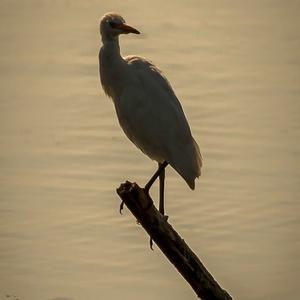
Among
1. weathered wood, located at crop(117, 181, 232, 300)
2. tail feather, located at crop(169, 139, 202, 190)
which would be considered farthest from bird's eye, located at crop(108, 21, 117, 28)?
weathered wood, located at crop(117, 181, 232, 300)

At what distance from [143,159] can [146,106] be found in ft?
10.5

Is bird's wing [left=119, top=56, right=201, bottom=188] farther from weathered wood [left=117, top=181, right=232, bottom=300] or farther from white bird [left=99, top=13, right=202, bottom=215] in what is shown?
weathered wood [left=117, top=181, right=232, bottom=300]

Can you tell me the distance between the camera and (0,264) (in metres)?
11.7

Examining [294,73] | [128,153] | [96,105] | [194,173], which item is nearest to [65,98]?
[96,105]

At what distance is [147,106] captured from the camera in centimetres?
1010

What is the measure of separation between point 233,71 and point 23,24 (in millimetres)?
3154

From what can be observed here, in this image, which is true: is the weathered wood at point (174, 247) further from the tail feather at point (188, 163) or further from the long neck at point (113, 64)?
the long neck at point (113, 64)

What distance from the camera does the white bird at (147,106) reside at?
32.3 ft

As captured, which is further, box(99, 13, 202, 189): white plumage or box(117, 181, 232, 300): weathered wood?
box(99, 13, 202, 189): white plumage

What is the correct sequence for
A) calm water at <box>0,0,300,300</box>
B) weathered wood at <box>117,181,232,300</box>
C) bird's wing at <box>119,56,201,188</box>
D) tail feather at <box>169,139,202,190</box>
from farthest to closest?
calm water at <box>0,0,300,300</box> < bird's wing at <box>119,56,201,188</box> < tail feather at <box>169,139,202,190</box> < weathered wood at <box>117,181,232,300</box>

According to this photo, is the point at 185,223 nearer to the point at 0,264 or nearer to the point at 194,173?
the point at 0,264

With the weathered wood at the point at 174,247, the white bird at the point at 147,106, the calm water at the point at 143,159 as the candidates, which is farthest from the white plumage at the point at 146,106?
the calm water at the point at 143,159

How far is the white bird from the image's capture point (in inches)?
387

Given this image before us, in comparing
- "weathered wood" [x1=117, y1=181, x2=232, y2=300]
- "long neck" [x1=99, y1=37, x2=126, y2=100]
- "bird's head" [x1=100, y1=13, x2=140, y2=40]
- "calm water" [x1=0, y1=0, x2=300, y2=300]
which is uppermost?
"bird's head" [x1=100, y1=13, x2=140, y2=40]
